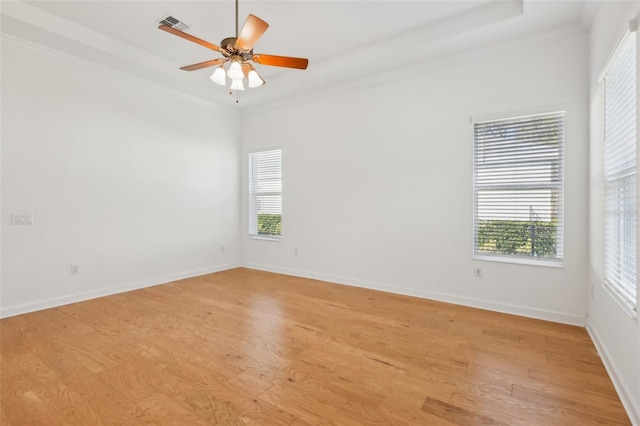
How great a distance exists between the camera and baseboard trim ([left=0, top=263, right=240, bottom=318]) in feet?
11.1

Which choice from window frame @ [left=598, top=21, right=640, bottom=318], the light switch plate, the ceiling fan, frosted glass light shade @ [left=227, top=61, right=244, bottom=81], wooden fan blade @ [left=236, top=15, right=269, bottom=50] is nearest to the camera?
window frame @ [left=598, top=21, right=640, bottom=318]

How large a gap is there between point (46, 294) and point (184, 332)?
2.05 meters

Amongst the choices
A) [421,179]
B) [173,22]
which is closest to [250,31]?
[173,22]

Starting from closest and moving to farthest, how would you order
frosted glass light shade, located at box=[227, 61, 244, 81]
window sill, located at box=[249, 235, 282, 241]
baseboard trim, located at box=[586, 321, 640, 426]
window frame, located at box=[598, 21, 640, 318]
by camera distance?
baseboard trim, located at box=[586, 321, 640, 426], window frame, located at box=[598, 21, 640, 318], frosted glass light shade, located at box=[227, 61, 244, 81], window sill, located at box=[249, 235, 282, 241]

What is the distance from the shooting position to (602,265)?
249 centimetres

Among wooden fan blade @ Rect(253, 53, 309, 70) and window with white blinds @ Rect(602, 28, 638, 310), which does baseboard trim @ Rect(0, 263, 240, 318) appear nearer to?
wooden fan blade @ Rect(253, 53, 309, 70)

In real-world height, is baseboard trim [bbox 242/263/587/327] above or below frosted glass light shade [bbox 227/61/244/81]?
below

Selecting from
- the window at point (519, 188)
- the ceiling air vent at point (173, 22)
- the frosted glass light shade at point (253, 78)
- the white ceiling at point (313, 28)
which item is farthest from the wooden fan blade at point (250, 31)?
the window at point (519, 188)

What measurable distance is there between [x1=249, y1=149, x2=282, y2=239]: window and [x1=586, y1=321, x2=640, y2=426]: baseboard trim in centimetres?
429

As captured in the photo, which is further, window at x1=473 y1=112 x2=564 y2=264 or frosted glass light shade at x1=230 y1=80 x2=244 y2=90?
window at x1=473 y1=112 x2=564 y2=264

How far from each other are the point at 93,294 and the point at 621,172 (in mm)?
5479

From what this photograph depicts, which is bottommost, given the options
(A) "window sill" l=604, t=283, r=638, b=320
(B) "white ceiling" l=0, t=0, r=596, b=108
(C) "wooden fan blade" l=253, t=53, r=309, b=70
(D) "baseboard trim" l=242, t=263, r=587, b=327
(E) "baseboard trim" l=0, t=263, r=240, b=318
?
(E) "baseboard trim" l=0, t=263, r=240, b=318

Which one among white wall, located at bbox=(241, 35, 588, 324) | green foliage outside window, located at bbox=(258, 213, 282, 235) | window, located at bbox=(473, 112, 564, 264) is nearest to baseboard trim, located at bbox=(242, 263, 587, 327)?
white wall, located at bbox=(241, 35, 588, 324)

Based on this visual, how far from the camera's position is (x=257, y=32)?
2316mm
